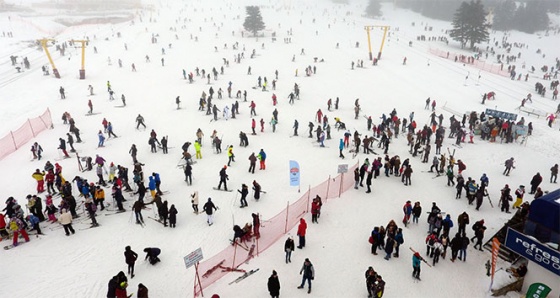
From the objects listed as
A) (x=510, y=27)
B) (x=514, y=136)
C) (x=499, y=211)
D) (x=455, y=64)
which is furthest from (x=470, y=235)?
(x=510, y=27)

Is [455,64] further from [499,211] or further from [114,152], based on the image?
[114,152]

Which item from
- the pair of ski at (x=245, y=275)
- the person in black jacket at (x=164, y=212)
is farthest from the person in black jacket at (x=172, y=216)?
the pair of ski at (x=245, y=275)

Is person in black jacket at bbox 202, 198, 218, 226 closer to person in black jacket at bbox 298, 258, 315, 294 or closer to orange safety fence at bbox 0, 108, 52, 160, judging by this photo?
person in black jacket at bbox 298, 258, 315, 294

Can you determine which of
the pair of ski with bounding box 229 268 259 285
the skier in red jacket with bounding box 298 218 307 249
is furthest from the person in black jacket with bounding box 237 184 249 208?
the pair of ski with bounding box 229 268 259 285

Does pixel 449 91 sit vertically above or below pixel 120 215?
above

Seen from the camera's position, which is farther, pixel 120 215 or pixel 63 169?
pixel 63 169

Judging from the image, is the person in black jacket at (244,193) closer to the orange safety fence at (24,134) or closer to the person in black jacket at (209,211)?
the person in black jacket at (209,211)
